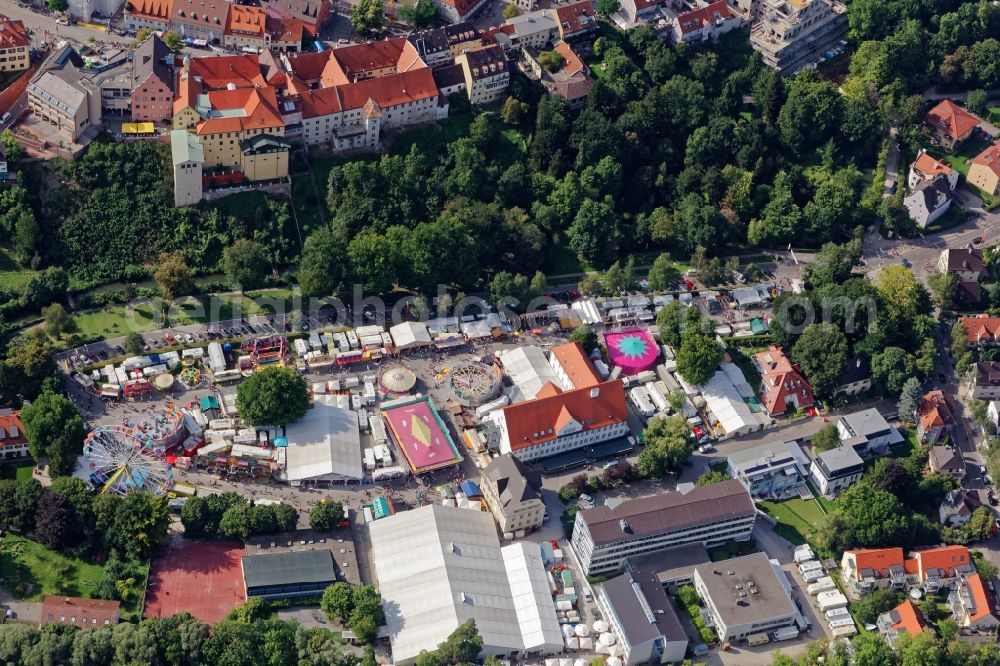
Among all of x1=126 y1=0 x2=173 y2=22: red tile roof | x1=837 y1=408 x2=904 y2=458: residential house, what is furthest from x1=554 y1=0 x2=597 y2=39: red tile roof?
x1=837 y1=408 x2=904 y2=458: residential house

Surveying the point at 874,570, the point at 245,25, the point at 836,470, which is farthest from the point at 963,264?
the point at 245,25

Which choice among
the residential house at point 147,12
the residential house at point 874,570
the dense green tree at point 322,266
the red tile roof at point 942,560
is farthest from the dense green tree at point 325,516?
the residential house at point 147,12

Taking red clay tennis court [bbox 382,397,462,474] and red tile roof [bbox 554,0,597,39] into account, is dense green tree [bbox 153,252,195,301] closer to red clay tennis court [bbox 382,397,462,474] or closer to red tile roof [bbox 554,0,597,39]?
red clay tennis court [bbox 382,397,462,474]

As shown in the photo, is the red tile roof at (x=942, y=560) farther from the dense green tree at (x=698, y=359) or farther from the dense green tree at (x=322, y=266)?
the dense green tree at (x=322, y=266)

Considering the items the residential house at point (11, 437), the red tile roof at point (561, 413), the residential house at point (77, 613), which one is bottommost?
the residential house at point (77, 613)

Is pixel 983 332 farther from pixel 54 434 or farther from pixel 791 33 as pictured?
pixel 54 434
